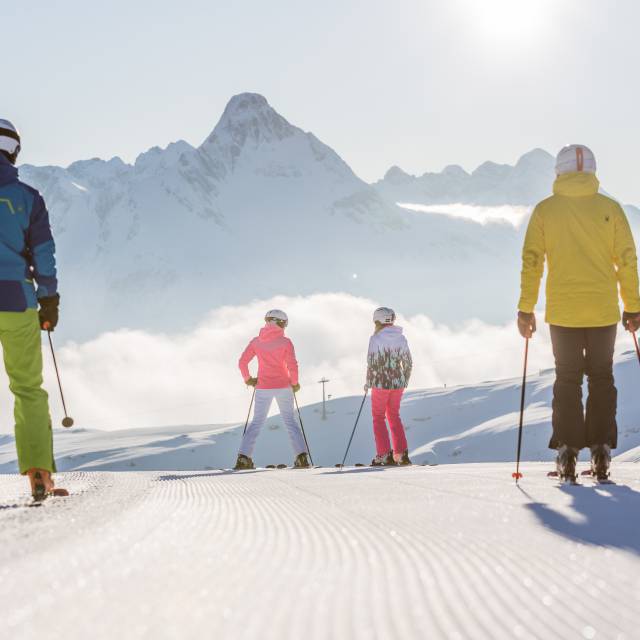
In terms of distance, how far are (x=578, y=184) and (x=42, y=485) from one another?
3.60 meters

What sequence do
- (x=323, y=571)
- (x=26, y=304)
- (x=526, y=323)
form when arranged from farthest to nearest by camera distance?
(x=526, y=323) → (x=26, y=304) → (x=323, y=571)

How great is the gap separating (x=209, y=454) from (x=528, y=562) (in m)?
80.7

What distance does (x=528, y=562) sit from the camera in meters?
1.56

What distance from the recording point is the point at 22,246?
3781 mm

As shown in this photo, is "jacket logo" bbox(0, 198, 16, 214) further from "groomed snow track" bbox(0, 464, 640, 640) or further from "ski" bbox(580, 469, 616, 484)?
"ski" bbox(580, 469, 616, 484)

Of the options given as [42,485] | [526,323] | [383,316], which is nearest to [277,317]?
[383,316]

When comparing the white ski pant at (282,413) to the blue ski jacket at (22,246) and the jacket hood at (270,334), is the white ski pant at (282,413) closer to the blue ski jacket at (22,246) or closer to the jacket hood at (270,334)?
the jacket hood at (270,334)

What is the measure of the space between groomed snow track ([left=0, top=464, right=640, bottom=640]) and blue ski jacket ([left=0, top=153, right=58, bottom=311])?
4.68 feet

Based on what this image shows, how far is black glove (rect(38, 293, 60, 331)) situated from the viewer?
12.7 ft

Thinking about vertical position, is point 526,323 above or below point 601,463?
above

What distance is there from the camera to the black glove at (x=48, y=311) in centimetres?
387

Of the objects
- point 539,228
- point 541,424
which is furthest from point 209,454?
point 539,228

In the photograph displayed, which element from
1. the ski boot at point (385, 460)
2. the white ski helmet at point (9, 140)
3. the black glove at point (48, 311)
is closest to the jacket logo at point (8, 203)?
the white ski helmet at point (9, 140)

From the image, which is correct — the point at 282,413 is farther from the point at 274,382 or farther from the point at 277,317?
the point at 277,317
